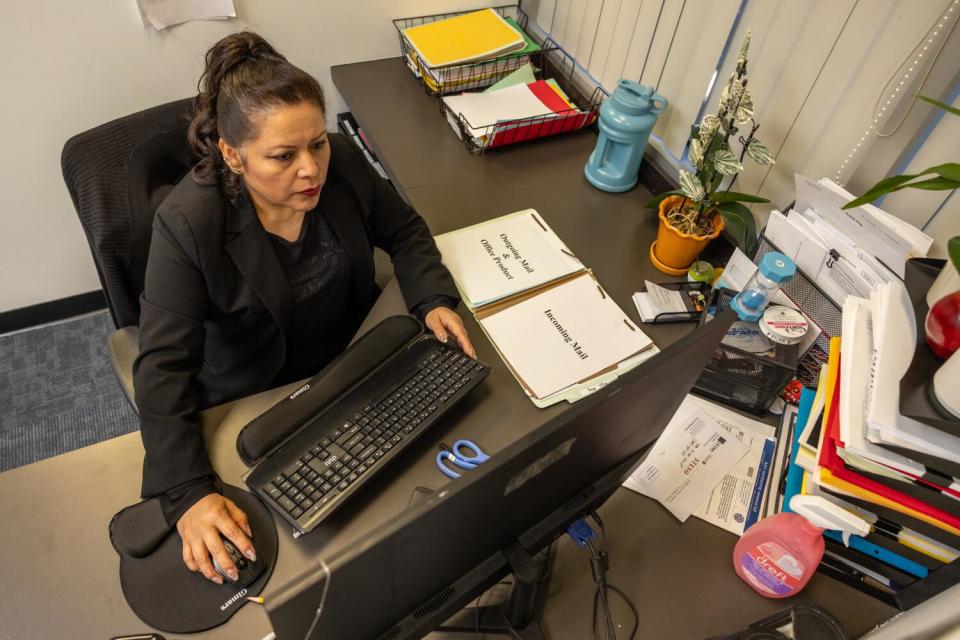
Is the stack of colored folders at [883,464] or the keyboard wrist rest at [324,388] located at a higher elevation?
the stack of colored folders at [883,464]

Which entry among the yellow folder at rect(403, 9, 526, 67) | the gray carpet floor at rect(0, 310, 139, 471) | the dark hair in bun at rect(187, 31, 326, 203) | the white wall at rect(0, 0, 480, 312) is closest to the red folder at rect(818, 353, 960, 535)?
the dark hair in bun at rect(187, 31, 326, 203)

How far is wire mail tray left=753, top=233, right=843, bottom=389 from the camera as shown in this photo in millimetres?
1090

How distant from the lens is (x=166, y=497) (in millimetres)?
909

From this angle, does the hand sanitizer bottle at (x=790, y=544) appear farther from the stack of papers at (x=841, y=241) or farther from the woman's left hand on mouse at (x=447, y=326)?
the woman's left hand on mouse at (x=447, y=326)

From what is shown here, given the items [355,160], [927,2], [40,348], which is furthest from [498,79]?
[40,348]

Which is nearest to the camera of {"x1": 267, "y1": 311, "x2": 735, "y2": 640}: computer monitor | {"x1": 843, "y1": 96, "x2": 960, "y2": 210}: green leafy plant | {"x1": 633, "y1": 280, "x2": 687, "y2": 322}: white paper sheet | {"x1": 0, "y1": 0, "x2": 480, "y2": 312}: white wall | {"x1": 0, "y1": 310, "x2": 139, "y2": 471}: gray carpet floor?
{"x1": 267, "y1": 311, "x2": 735, "y2": 640}: computer monitor

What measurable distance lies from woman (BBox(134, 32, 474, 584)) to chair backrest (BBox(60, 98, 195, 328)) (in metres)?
0.08

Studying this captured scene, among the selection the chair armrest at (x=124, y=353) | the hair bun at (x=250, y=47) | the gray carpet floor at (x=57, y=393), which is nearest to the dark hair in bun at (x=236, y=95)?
the hair bun at (x=250, y=47)

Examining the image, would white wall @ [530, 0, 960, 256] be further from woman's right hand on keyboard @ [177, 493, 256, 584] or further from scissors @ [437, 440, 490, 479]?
woman's right hand on keyboard @ [177, 493, 256, 584]

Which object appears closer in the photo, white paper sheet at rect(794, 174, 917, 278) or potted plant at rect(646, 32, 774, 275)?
white paper sheet at rect(794, 174, 917, 278)

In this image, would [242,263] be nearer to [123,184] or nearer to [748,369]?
[123,184]

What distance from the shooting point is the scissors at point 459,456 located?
98cm

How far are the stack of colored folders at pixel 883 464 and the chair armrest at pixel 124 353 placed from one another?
120 cm

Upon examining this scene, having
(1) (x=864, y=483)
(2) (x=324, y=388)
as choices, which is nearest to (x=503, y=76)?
(2) (x=324, y=388)
